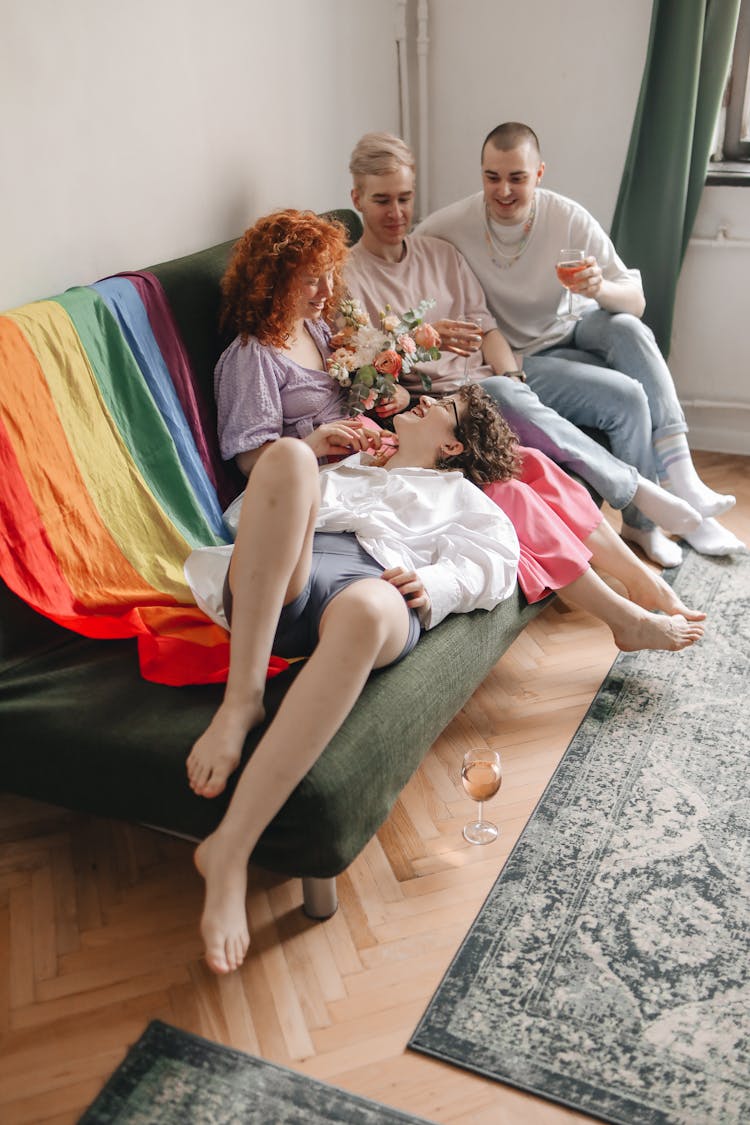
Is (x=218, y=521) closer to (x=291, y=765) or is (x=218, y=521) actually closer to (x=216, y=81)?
(x=291, y=765)

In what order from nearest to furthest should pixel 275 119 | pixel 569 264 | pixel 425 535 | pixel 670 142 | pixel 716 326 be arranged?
pixel 425 535 < pixel 569 264 < pixel 275 119 < pixel 670 142 < pixel 716 326

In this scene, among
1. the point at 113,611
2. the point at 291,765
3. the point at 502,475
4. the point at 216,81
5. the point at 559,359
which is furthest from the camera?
the point at 559,359

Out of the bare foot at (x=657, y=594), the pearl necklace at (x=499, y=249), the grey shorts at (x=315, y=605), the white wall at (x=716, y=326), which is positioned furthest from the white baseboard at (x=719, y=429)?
the grey shorts at (x=315, y=605)

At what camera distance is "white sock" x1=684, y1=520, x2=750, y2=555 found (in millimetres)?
3109

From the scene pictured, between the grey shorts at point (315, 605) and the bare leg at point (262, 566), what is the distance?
0.11 m

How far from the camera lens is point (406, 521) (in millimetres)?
2186

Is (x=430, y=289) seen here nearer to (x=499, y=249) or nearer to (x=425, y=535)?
(x=499, y=249)

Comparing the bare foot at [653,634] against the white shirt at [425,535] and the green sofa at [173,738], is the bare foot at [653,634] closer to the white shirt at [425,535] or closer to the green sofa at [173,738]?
the white shirt at [425,535]

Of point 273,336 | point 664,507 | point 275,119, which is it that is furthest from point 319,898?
point 275,119

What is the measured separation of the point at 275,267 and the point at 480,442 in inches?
25.5

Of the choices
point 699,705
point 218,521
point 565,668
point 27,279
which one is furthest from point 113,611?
point 699,705

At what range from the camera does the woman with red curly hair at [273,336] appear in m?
2.43

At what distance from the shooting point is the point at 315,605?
1936 mm

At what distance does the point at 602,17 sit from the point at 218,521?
2450 mm
